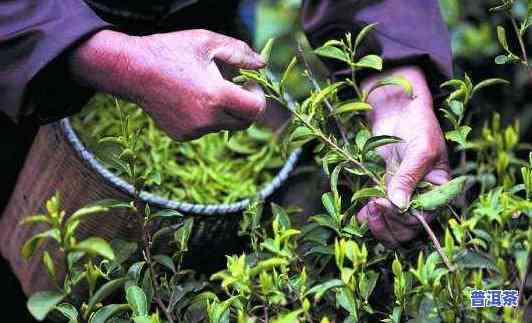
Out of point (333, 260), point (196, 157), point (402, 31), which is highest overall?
point (402, 31)

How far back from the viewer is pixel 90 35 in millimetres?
972

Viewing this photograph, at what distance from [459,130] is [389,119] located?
22cm

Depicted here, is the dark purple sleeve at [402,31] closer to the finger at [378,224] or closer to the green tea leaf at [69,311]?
the finger at [378,224]

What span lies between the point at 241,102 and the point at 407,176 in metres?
0.22

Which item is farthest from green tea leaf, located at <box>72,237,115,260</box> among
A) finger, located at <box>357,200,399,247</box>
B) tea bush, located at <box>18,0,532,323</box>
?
finger, located at <box>357,200,399,247</box>

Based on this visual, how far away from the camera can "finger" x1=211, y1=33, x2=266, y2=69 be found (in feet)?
3.23

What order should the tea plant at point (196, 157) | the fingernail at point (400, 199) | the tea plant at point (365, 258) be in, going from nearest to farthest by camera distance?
1. the tea plant at point (365, 258)
2. the fingernail at point (400, 199)
3. the tea plant at point (196, 157)

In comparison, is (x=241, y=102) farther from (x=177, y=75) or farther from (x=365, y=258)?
(x=365, y=258)

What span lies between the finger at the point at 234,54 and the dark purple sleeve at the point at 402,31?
11.5 inches

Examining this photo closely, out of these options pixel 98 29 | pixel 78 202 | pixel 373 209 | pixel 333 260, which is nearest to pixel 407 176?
pixel 373 209

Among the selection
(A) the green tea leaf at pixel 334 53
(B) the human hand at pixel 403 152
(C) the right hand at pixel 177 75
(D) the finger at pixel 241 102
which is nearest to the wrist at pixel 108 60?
(C) the right hand at pixel 177 75

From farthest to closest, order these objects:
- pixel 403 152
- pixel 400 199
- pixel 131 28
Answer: pixel 131 28, pixel 403 152, pixel 400 199

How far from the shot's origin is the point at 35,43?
0.98 metres

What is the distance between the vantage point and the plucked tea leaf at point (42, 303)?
72cm
